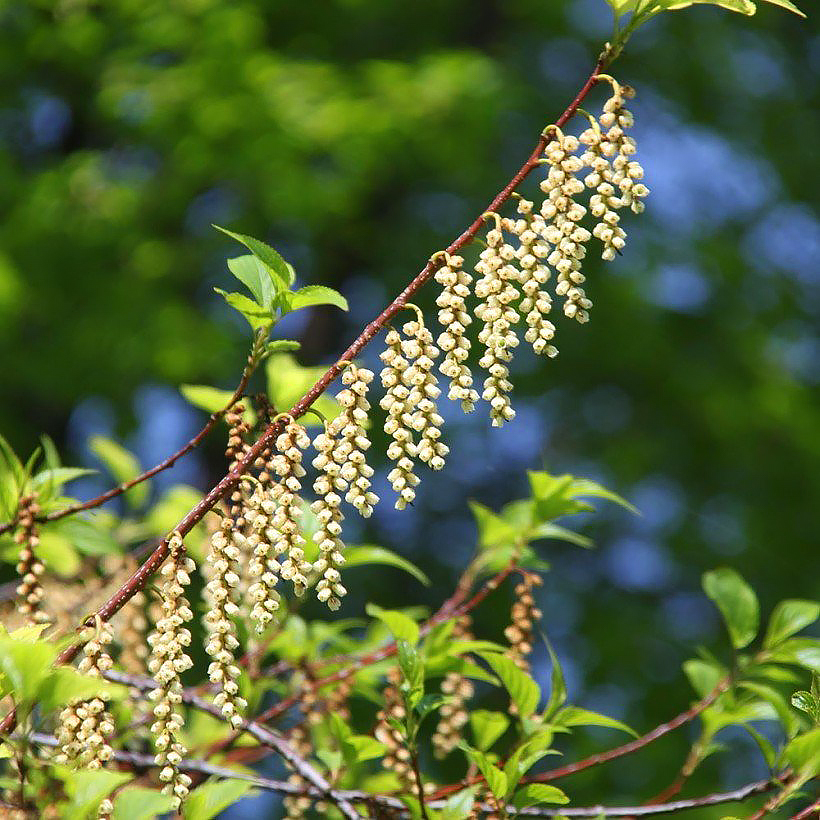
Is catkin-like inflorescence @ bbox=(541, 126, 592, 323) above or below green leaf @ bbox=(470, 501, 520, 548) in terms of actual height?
above

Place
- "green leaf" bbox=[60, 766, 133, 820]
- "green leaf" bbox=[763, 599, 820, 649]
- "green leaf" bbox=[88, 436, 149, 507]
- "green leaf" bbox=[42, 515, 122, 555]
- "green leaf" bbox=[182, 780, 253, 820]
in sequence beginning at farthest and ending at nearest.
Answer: "green leaf" bbox=[88, 436, 149, 507] < "green leaf" bbox=[763, 599, 820, 649] < "green leaf" bbox=[42, 515, 122, 555] < "green leaf" bbox=[182, 780, 253, 820] < "green leaf" bbox=[60, 766, 133, 820]

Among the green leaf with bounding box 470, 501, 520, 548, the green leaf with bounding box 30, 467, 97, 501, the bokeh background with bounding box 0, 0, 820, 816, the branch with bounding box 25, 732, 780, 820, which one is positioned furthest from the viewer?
the bokeh background with bounding box 0, 0, 820, 816

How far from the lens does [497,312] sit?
62.6 inches

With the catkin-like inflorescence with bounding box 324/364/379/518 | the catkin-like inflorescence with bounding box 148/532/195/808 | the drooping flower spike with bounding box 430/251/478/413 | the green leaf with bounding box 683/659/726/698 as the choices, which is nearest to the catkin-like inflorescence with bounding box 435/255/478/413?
the drooping flower spike with bounding box 430/251/478/413

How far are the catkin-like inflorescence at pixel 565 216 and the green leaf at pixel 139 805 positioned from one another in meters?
0.87

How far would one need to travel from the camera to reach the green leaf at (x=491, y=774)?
6.19ft

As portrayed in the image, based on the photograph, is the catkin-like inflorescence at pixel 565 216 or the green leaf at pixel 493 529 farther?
the green leaf at pixel 493 529

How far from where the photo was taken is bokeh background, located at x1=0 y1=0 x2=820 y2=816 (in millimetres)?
7629

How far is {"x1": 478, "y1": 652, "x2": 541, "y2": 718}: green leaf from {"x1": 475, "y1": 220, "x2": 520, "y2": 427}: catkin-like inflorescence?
65 centimetres

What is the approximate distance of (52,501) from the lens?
2.30 metres

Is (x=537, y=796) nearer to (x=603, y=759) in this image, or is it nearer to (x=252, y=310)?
(x=603, y=759)

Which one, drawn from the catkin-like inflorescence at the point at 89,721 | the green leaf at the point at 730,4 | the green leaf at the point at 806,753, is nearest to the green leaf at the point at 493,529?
the green leaf at the point at 806,753

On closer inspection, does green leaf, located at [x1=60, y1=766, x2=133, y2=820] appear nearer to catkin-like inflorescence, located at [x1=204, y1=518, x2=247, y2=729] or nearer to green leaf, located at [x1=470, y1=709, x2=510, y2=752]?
catkin-like inflorescence, located at [x1=204, y1=518, x2=247, y2=729]

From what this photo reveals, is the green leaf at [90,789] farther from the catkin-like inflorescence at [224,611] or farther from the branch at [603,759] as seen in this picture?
the branch at [603,759]
